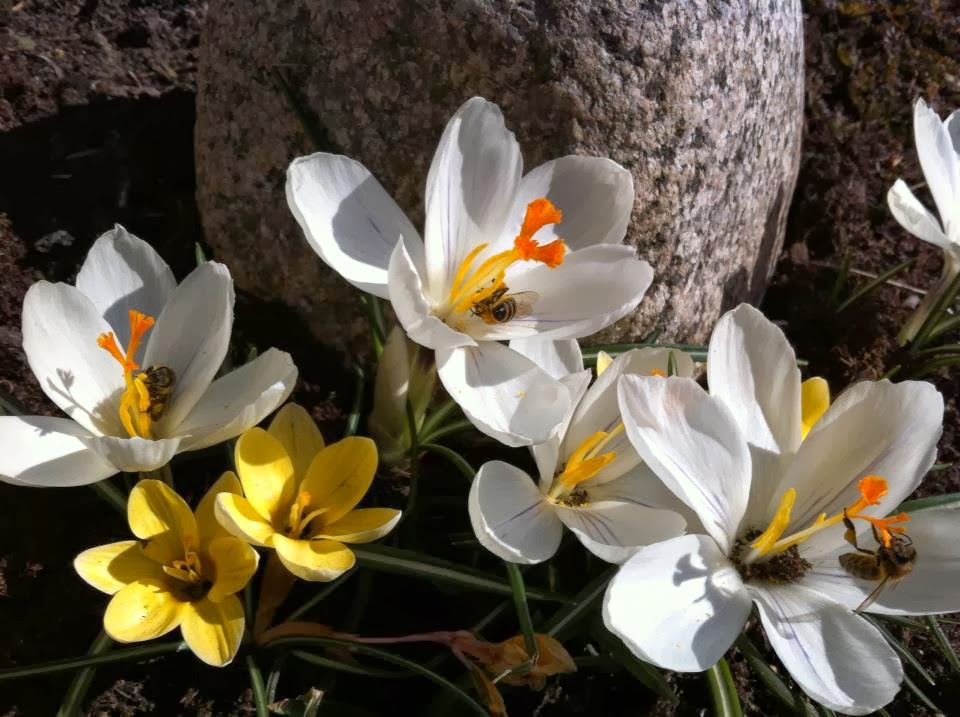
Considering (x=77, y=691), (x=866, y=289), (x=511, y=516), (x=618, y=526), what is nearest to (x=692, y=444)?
(x=618, y=526)

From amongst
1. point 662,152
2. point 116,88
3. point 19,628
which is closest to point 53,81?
point 116,88

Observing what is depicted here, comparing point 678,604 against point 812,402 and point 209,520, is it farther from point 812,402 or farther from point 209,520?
point 209,520

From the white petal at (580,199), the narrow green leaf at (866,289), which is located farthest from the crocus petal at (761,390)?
the narrow green leaf at (866,289)

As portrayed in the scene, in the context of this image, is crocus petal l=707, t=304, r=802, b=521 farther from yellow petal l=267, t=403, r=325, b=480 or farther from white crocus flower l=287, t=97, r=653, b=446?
yellow petal l=267, t=403, r=325, b=480

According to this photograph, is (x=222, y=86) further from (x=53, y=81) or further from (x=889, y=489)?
(x=889, y=489)

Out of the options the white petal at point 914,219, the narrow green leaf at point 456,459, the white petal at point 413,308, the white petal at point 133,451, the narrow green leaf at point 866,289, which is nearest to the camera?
the white petal at point 133,451

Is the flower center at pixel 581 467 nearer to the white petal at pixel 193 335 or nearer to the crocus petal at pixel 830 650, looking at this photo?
the crocus petal at pixel 830 650

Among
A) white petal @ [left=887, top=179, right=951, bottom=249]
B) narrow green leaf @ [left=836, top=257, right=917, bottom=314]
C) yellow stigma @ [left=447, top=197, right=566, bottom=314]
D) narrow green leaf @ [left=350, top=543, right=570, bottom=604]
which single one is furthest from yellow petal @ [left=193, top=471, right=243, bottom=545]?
narrow green leaf @ [left=836, top=257, right=917, bottom=314]
